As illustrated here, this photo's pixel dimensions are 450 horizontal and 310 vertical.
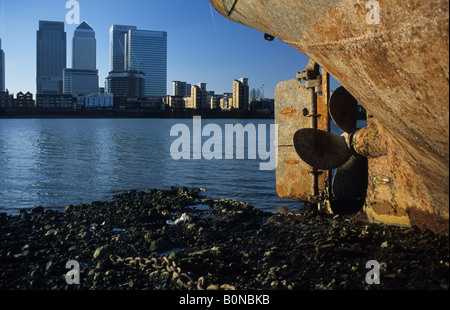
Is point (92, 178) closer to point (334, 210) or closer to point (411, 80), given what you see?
point (334, 210)

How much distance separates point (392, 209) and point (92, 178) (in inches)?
507

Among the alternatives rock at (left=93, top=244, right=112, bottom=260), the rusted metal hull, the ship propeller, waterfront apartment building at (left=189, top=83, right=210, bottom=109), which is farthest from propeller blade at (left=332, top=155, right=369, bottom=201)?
waterfront apartment building at (left=189, top=83, right=210, bottom=109)

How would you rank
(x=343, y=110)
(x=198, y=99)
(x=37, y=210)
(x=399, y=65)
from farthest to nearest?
(x=198, y=99)
(x=37, y=210)
(x=343, y=110)
(x=399, y=65)

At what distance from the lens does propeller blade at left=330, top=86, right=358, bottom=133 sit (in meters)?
7.34

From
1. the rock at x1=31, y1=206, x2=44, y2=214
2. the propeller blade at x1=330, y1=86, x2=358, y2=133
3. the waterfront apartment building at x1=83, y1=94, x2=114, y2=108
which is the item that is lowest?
the rock at x1=31, y1=206, x2=44, y2=214

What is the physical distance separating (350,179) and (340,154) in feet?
2.59

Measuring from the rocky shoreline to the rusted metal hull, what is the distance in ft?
2.41

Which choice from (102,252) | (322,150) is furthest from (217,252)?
(322,150)

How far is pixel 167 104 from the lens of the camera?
169875 millimetres

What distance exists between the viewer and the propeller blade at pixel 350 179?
7594 mm

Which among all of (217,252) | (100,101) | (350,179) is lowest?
(217,252)

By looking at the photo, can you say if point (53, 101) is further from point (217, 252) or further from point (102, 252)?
point (217, 252)

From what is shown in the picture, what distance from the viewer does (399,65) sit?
3.70 meters

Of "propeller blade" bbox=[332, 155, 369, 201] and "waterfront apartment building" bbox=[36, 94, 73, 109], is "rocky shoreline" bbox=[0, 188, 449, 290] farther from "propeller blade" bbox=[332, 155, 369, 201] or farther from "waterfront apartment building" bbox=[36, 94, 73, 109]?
"waterfront apartment building" bbox=[36, 94, 73, 109]
